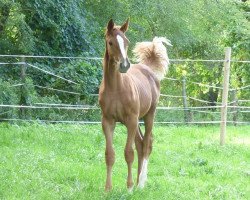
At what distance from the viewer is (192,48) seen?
77.8 feet

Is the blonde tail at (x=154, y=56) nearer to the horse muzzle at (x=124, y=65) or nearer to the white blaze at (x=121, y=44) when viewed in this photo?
the white blaze at (x=121, y=44)

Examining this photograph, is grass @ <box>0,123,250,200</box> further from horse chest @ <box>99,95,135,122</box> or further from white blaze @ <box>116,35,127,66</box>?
white blaze @ <box>116,35,127,66</box>

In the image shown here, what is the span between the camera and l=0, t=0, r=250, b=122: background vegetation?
14.8 meters

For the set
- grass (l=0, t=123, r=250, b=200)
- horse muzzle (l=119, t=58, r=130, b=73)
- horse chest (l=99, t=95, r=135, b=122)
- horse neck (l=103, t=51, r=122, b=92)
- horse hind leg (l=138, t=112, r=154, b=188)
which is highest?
horse muzzle (l=119, t=58, r=130, b=73)

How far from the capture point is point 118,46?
6.16 m

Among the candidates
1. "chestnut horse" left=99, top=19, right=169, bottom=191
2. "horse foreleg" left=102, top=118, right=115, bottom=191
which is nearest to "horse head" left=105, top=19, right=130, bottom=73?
"chestnut horse" left=99, top=19, right=169, bottom=191

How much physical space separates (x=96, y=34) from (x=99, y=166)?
1026 cm

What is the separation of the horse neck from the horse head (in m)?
0.11

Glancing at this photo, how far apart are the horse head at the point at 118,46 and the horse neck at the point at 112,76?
0.11 metres

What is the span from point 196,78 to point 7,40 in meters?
10.3

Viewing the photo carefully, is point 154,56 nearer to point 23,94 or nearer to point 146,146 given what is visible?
point 146,146

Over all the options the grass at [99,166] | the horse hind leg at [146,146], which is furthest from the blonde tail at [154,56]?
the grass at [99,166]

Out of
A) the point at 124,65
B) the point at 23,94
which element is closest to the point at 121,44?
the point at 124,65

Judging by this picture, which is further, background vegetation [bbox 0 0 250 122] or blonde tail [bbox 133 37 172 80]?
background vegetation [bbox 0 0 250 122]
